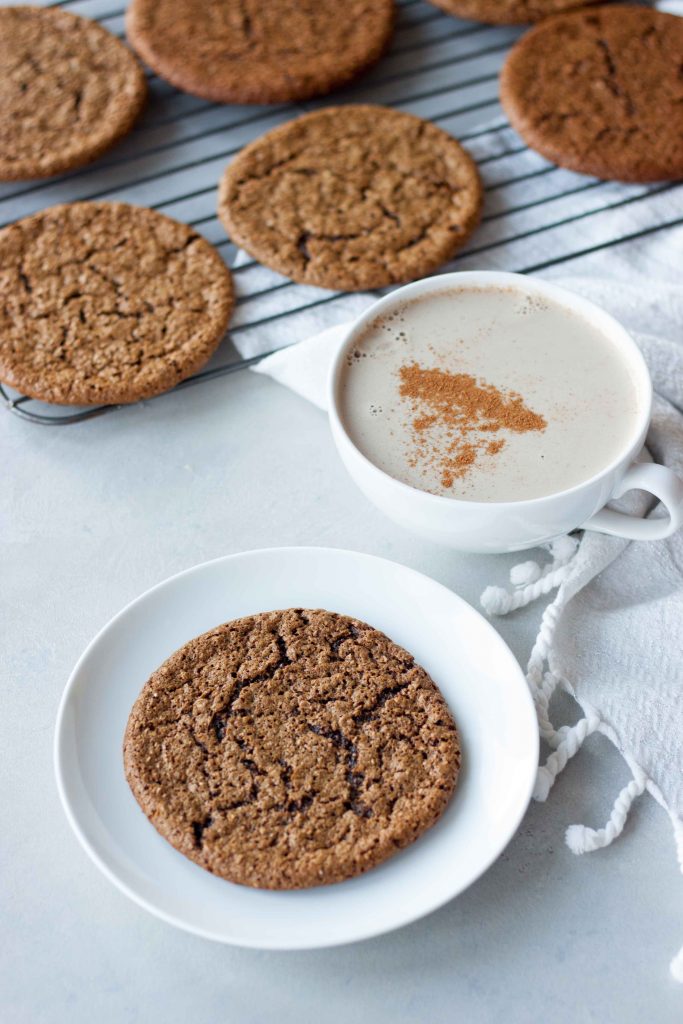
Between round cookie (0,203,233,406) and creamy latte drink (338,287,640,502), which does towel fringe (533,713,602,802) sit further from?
round cookie (0,203,233,406)

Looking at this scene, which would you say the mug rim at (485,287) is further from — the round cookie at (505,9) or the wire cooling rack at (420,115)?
the round cookie at (505,9)

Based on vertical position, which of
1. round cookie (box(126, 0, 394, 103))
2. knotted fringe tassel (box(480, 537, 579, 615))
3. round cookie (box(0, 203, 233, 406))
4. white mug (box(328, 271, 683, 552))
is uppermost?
round cookie (box(126, 0, 394, 103))

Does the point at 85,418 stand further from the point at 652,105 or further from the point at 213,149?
the point at 652,105

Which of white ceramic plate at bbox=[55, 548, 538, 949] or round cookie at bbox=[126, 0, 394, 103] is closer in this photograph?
white ceramic plate at bbox=[55, 548, 538, 949]

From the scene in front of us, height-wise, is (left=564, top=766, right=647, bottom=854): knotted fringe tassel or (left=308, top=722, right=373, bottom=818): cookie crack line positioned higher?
(left=308, top=722, right=373, bottom=818): cookie crack line

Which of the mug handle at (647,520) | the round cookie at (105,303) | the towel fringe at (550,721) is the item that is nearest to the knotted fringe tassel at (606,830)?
the towel fringe at (550,721)

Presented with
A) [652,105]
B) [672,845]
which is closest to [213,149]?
[652,105]

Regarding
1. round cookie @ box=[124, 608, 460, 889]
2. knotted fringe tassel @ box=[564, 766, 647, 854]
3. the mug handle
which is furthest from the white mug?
knotted fringe tassel @ box=[564, 766, 647, 854]

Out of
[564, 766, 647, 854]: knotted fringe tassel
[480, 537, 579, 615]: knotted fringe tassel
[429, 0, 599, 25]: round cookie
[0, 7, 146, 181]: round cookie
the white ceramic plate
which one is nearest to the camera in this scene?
the white ceramic plate
